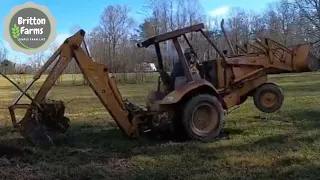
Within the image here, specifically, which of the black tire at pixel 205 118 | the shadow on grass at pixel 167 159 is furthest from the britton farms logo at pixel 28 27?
the black tire at pixel 205 118

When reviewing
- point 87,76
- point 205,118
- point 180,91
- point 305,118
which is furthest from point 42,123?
point 305,118

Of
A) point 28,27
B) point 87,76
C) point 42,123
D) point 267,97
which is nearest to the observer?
point 87,76

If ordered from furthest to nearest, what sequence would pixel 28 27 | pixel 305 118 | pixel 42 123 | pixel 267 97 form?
pixel 28 27
pixel 305 118
pixel 267 97
pixel 42 123

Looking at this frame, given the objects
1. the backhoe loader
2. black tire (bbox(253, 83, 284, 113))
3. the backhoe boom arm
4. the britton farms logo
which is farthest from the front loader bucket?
Answer: the britton farms logo

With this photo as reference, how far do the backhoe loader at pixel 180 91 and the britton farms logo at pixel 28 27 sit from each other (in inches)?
723

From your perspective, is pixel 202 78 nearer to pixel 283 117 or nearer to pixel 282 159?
pixel 282 159

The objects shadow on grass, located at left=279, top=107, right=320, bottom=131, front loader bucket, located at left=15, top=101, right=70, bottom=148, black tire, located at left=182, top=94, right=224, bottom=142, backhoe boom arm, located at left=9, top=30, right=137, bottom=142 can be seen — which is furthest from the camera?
shadow on grass, located at left=279, top=107, right=320, bottom=131

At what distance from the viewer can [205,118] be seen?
836 cm

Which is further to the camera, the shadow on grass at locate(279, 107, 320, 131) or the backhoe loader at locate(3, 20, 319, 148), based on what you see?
the shadow on grass at locate(279, 107, 320, 131)

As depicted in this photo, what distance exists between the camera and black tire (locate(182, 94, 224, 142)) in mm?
8078

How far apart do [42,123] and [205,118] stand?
3157 millimetres

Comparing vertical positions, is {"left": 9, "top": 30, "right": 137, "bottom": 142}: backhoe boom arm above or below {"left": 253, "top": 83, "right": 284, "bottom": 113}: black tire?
above

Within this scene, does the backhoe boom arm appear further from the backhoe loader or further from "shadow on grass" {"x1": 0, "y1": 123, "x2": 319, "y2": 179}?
"shadow on grass" {"x1": 0, "y1": 123, "x2": 319, "y2": 179}

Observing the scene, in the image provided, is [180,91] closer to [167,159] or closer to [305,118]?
[167,159]
